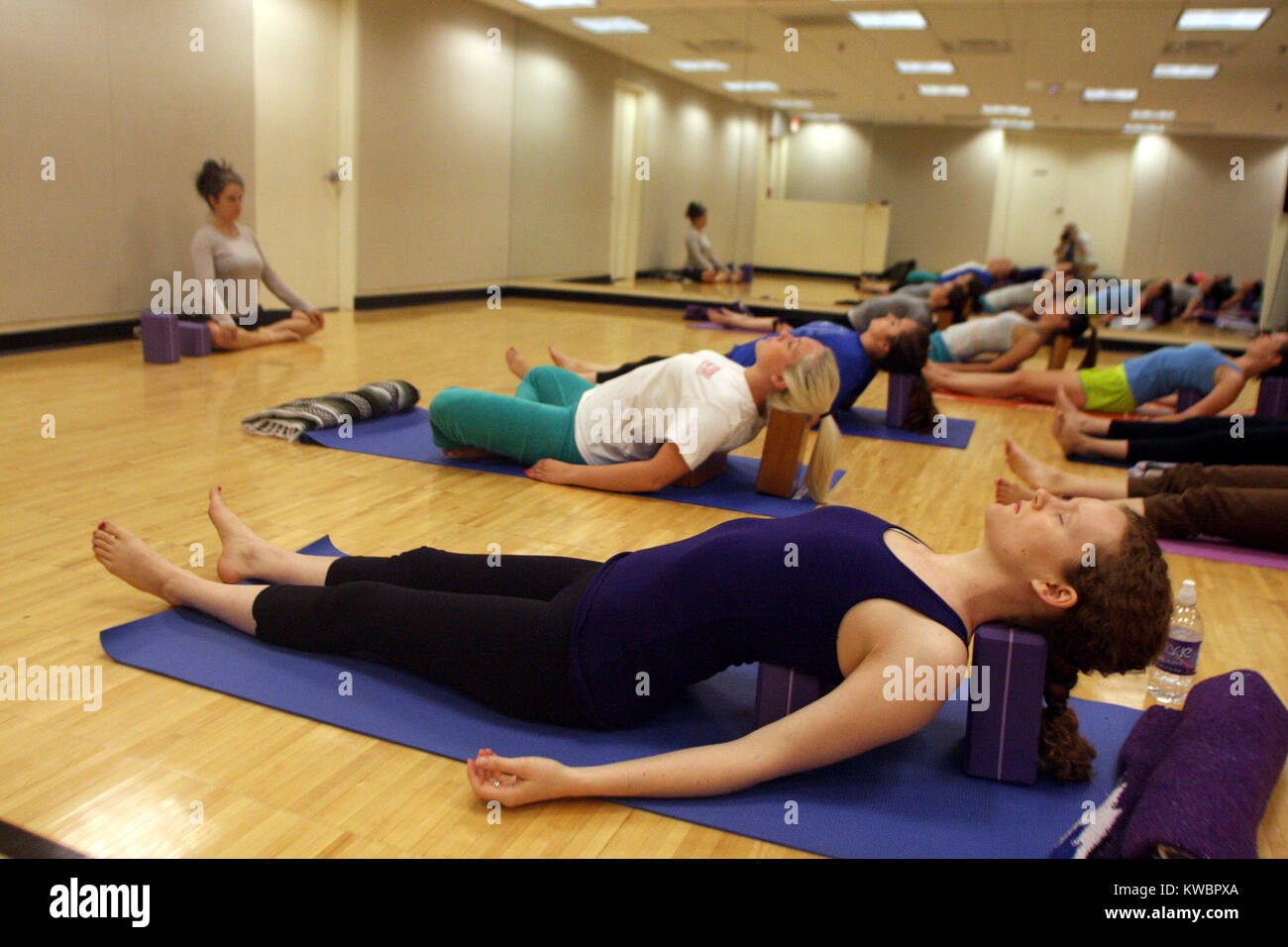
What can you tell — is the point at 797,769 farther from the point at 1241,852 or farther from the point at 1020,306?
the point at 1020,306

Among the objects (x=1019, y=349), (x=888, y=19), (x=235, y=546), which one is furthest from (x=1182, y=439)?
(x=888, y=19)

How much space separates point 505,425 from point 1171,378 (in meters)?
3.17

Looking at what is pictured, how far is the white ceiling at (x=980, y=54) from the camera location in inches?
315

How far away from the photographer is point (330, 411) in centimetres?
395

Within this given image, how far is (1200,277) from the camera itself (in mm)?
9422

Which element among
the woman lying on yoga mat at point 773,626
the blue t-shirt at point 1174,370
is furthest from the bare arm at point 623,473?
the blue t-shirt at point 1174,370

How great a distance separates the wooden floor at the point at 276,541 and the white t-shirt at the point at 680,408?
23 centimetres

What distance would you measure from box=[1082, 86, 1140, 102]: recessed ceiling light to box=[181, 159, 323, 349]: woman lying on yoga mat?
7601 millimetres

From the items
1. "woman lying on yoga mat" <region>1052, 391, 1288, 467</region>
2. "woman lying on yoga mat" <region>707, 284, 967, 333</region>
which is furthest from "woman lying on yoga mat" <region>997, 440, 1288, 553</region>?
"woman lying on yoga mat" <region>707, 284, 967, 333</region>

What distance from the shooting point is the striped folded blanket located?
12.5 ft

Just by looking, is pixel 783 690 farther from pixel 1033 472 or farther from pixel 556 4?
pixel 556 4

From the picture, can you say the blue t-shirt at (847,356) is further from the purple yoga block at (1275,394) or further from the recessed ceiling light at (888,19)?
the recessed ceiling light at (888,19)

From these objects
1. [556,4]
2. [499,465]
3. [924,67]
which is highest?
[556,4]
